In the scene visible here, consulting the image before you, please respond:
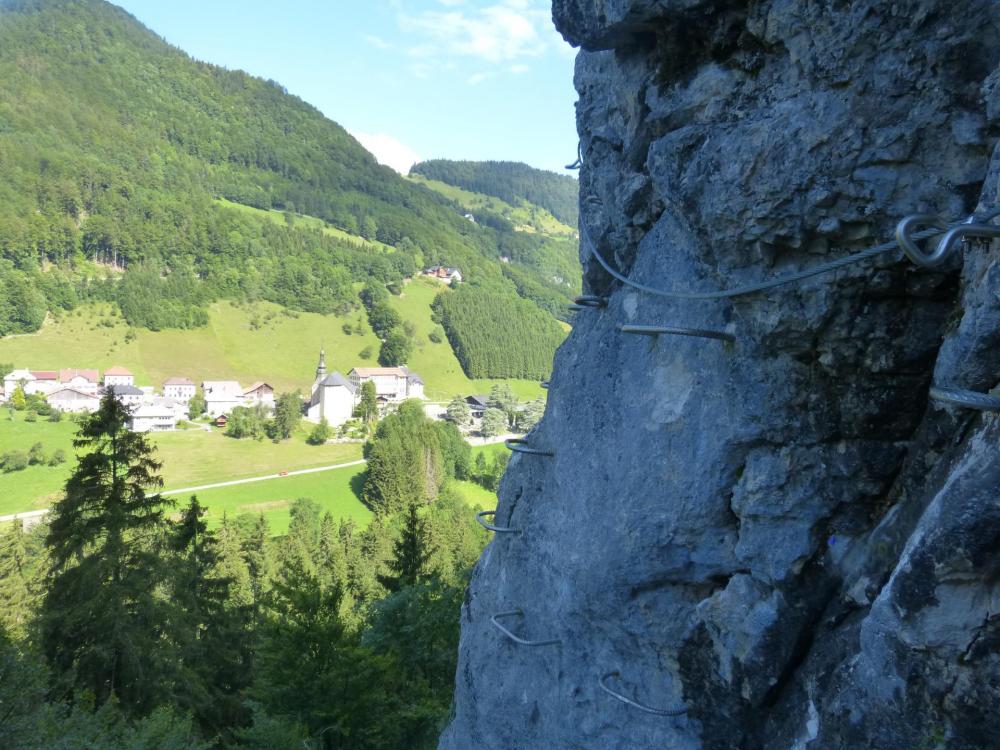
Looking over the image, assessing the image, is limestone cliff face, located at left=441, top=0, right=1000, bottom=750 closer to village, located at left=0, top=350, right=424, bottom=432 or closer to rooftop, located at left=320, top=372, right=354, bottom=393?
village, located at left=0, top=350, right=424, bottom=432

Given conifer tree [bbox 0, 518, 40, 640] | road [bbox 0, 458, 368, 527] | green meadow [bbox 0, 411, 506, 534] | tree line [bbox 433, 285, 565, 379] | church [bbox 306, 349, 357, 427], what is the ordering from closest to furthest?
conifer tree [bbox 0, 518, 40, 640] → road [bbox 0, 458, 368, 527] → green meadow [bbox 0, 411, 506, 534] → church [bbox 306, 349, 357, 427] → tree line [bbox 433, 285, 565, 379]

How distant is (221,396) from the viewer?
123m

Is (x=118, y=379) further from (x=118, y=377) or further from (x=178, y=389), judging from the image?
(x=178, y=389)

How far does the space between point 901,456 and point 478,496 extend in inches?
3301

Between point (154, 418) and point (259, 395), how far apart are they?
2220cm

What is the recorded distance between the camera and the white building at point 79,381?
116m

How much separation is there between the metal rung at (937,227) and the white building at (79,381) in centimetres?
A: 13065

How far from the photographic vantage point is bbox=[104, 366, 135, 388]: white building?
403 ft

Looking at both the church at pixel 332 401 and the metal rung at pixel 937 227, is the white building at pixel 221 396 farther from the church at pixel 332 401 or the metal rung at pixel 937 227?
the metal rung at pixel 937 227

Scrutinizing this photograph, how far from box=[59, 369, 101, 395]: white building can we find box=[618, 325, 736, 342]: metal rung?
5070 inches

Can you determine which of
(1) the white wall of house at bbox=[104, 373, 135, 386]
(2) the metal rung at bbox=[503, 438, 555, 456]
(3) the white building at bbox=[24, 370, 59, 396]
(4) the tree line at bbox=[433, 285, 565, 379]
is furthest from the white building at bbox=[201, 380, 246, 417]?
(2) the metal rung at bbox=[503, 438, 555, 456]

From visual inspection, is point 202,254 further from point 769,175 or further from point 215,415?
point 769,175

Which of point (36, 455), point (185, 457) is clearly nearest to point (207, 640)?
point (185, 457)

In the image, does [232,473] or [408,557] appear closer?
[408,557]
